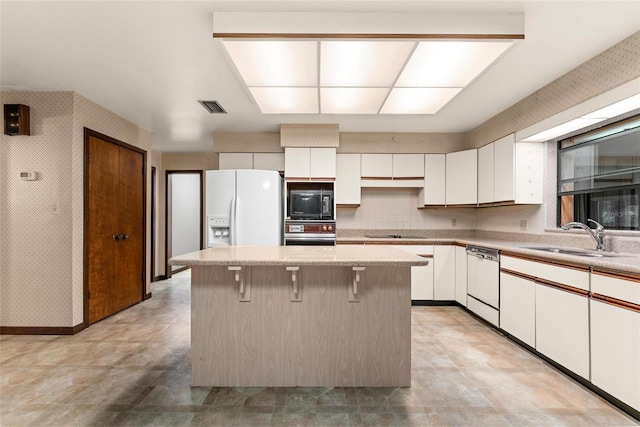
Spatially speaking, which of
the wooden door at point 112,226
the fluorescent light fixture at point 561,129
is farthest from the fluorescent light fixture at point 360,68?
the wooden door at point 112,226

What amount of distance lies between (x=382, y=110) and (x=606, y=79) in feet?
5.66

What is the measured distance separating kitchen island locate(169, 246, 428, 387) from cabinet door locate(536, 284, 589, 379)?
1196 mm

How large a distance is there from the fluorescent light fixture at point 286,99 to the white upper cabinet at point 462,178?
2.29 m

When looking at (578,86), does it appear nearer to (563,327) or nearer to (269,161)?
(563,327)

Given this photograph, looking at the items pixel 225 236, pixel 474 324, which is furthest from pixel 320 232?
pixel 474 324

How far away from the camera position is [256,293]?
7.16 feet

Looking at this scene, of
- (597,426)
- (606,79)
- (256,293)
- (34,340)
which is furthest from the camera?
(34,340)

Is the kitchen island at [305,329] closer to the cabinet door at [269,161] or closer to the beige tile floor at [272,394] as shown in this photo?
the beige tile floor at [272,394]

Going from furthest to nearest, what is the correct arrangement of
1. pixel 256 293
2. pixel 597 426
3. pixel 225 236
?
pixel 225 236
pixel 256 293
pixel 597 426

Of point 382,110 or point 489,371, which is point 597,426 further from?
point 382,110

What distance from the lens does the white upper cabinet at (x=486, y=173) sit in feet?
12.8

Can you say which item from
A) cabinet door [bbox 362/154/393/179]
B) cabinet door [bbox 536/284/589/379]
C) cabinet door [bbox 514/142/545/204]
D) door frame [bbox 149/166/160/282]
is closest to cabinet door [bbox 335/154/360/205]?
cabinet door [bbox 362/154/393/179]

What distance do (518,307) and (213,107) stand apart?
12.2 feet

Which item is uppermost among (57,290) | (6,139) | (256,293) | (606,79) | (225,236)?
(606,79)
